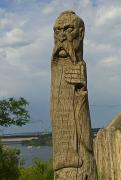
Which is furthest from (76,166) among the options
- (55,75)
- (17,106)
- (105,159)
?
(17,106)

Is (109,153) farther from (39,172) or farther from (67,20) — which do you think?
(39,172)

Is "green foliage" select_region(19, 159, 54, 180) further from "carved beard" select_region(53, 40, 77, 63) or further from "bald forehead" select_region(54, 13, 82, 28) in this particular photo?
"bald forehead" select_region(54, 13, 82, 28)

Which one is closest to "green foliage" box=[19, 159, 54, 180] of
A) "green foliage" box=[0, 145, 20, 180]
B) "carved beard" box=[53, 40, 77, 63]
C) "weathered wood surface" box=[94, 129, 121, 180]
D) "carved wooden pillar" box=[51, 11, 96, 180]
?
"green foliage" box=[0, 145, 20, 180]

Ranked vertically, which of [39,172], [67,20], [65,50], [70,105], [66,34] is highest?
[67,20]

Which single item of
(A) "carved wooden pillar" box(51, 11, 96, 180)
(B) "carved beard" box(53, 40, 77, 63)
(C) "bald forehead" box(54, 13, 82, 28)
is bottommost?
(A) "carved wooden pillar" box(51, 11, 96, 180)

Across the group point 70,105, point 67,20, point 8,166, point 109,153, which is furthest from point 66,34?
point 8,166

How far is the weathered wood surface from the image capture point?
14.5 m

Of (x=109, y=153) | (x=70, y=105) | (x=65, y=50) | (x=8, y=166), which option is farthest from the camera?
(x=8, y=166)

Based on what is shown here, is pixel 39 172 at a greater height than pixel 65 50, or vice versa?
pixel 65 50

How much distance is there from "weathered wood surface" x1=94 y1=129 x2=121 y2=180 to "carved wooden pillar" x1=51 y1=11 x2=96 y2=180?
6.40 metres

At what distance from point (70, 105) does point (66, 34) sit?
1.11m

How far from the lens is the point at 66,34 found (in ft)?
27.0

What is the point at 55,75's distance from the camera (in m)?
8.19

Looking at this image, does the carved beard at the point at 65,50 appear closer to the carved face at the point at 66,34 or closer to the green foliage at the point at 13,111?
the carved face at the point at 66,34
